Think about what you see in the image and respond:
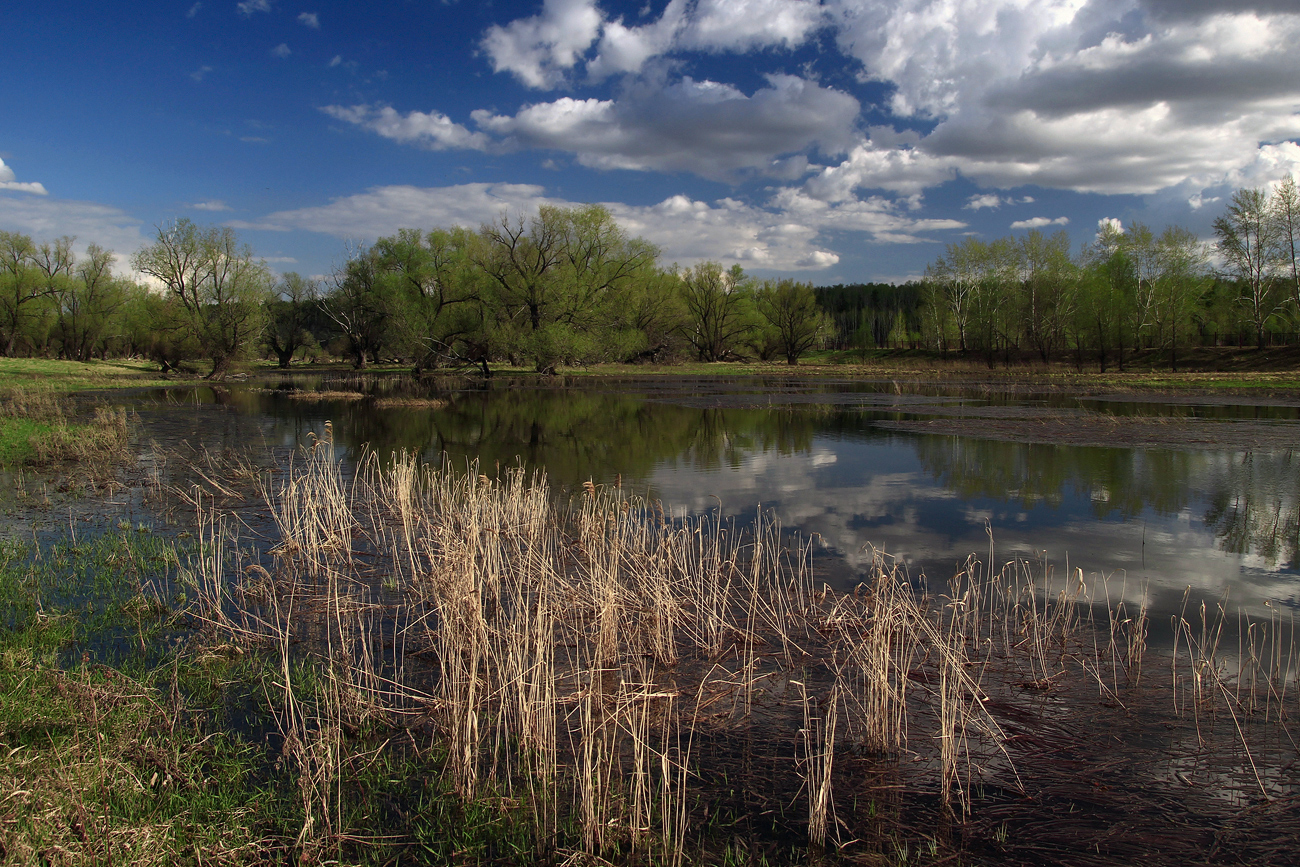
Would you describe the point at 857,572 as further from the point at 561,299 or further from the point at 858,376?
the point at 858,376

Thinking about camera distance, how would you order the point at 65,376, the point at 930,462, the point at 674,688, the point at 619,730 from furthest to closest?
1. the point at 65,376
2. the point at 930,462
3. the point at 674,688
4. the point at 619,730

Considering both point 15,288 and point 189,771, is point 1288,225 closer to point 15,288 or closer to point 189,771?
point 189,771

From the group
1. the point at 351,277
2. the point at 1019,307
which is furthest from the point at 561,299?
the point at 1019,307

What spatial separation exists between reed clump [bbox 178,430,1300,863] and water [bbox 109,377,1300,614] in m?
1.71

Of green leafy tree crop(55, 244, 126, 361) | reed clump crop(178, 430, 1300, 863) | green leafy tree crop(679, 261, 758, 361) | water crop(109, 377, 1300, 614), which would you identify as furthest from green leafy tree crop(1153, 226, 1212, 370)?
green leafy tree crop(55, 244, 126, 361)

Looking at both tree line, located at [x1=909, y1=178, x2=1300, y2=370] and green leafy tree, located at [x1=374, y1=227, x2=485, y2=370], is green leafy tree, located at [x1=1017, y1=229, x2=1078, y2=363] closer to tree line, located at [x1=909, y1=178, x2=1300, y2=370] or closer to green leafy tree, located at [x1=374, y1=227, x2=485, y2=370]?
tree line, located at [x1=909, y1=178, x2=1300, y2=370]

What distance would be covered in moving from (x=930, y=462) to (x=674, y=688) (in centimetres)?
1426

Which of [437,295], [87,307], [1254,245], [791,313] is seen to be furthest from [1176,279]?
[87,307]

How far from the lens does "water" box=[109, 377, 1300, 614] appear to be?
10.0 meters

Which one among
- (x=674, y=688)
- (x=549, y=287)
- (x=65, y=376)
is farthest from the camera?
(x=549, y=287)

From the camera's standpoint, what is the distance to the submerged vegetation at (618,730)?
3996mm

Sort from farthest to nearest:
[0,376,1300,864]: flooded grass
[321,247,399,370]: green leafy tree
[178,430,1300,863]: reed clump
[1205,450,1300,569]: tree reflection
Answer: [321,247,399,370]: green leafy tree → [1205,450,1300,569]: tree reflection → [178,430,1300,863]: reed clump → [0,376,1300,864]: flooded grass

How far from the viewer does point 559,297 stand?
55.9 metres

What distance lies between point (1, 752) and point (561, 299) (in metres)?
53.2
